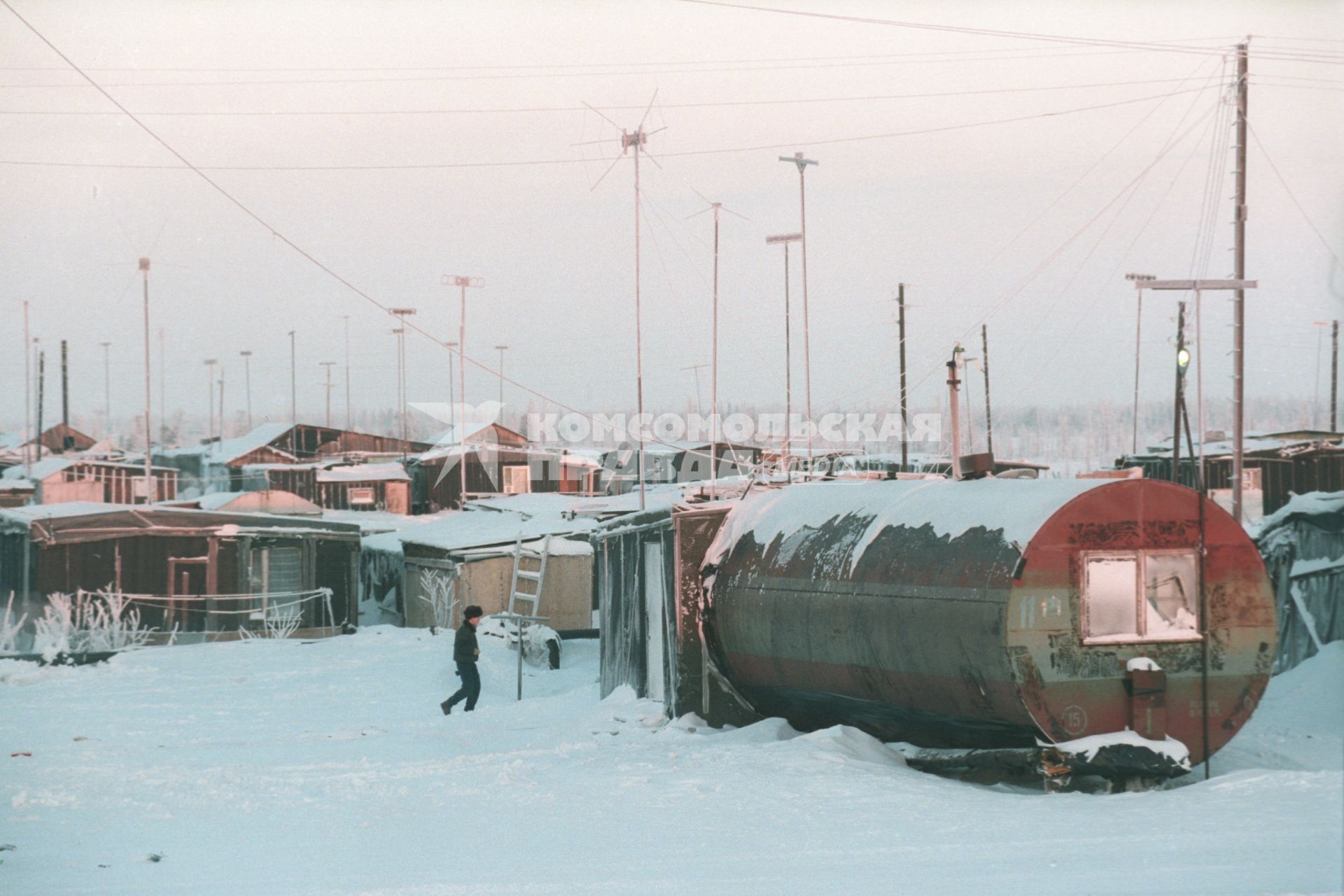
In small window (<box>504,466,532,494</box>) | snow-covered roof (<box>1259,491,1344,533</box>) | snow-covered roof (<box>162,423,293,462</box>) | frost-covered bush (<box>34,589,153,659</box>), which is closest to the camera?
snow-covered roof (<box>1259,491,1344,533</box>)

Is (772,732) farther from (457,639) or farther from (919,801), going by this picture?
(457,639)

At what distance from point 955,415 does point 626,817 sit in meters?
6.36

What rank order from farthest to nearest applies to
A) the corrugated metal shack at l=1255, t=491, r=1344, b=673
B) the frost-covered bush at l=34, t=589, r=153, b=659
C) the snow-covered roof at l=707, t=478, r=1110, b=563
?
the frost-covered bush at l=34, t=589, r=153, b=659
the corrugated metal shack at l=1255, t=491, r=1344, b=673
the snow-covered roof at l=707, t=478, r=1110, b=563

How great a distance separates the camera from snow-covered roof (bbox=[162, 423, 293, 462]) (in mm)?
58438

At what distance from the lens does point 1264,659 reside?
9.77 meters

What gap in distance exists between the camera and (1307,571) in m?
16.7

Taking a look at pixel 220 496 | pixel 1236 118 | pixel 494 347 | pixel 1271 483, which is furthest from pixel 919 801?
pixel 494 347

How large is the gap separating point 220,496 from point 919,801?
39246 millimetres

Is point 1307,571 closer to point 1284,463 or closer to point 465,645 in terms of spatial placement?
point 465,645

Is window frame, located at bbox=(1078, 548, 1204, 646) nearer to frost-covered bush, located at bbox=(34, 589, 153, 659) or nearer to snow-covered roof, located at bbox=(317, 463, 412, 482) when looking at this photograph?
frost-covered bush, located at bbox=(34, 589, 153, 659)

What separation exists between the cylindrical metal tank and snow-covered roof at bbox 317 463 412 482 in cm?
4188

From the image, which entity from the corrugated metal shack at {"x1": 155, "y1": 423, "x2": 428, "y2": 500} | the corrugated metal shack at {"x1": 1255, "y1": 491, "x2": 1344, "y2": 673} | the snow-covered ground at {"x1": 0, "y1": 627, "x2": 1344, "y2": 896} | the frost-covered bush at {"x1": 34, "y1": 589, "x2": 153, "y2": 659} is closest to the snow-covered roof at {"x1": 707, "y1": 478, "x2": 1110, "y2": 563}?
the snow-covered ground at {"x1": 0, "y1": 627, "x2": 1344, "y2": 896}

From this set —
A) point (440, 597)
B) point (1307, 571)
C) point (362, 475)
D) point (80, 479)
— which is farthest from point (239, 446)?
point (1307, 571)

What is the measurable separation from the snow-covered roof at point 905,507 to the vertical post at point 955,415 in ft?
0.66
